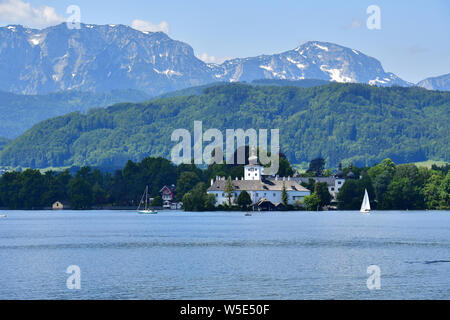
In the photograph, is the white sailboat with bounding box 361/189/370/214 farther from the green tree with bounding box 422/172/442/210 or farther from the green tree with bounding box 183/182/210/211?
the green tree with bounding box 183/182/210/211

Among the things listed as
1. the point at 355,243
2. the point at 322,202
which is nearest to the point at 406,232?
the point at 355,243

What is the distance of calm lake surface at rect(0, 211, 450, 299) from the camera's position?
4894cm

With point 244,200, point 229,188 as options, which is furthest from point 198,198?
point 244,200

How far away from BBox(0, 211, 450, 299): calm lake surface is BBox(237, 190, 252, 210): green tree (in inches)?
3519

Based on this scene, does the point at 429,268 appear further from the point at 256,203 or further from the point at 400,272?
the point at 256,203

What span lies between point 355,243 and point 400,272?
25050mm

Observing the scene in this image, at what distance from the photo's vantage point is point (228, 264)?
208 feet

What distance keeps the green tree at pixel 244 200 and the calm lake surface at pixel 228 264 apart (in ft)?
293

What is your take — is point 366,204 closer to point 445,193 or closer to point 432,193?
point 445,193

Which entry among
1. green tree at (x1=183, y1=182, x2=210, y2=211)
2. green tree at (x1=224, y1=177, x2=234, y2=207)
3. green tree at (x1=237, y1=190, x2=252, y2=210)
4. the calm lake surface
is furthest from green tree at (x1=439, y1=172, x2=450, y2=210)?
the calm lake surface

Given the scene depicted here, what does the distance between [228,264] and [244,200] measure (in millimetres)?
129613

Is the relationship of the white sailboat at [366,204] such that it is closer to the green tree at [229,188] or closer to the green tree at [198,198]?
the green tree at [229,188]
